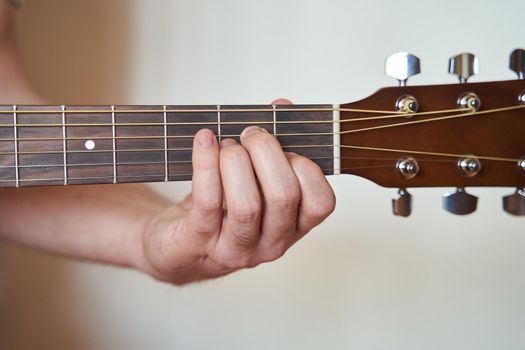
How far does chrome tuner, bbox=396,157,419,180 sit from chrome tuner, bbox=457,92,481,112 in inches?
3.3

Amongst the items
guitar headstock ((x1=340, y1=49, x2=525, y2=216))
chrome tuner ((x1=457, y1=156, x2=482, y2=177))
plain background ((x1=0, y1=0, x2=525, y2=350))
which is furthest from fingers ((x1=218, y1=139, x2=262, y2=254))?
plain background ((x1=0, y1=0, x2=525, y2=350))

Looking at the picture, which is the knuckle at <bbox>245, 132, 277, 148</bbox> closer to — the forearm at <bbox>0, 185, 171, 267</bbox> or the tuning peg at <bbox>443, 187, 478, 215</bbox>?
the tuning peg at <bbox>443, 187, 478, 215</bbox>

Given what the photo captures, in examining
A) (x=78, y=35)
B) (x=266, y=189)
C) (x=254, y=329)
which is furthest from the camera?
(x=254, y=329)

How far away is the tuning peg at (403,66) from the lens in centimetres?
60

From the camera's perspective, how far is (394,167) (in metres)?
0.63

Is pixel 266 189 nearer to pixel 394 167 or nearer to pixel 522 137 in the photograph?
pixel 394 167

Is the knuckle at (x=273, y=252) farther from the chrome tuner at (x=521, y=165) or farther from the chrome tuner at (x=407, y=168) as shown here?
the chrome tuner at (x=521, y=165)

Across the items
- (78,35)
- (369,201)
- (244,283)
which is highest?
(78,35)

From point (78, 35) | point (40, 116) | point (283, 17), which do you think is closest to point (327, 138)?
point (40, 116)

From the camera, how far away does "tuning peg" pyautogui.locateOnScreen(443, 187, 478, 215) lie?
0.62m

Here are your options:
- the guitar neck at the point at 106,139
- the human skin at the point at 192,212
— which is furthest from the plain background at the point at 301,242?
the guitar neck at the point at 106,139

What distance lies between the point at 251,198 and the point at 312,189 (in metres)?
0.06

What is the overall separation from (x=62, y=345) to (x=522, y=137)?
96 cm

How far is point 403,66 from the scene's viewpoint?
60 cm
